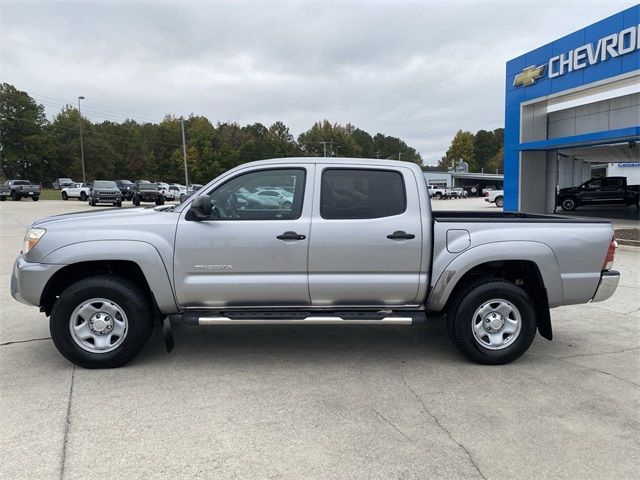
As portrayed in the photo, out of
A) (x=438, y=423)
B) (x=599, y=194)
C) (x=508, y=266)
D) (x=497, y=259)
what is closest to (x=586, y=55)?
(x=599, y=194)

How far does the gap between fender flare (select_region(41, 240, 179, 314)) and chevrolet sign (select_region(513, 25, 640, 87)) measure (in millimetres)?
18966

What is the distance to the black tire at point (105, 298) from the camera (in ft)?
14.5

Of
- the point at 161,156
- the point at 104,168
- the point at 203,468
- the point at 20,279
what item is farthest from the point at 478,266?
the point at 161,156

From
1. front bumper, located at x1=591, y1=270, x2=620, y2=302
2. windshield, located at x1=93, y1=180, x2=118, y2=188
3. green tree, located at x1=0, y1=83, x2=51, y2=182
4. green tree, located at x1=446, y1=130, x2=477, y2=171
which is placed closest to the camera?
front bumper, located at x1=591, y1=270, x2=620, y2=302

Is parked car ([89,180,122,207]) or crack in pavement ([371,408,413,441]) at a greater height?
parked car ([89,180,122,207])

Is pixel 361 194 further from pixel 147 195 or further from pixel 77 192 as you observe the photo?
pixel 77 192

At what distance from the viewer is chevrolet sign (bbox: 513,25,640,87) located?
17.6 m

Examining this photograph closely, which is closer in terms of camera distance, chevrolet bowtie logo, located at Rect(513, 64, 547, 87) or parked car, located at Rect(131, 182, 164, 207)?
chevrolet bowtie logo, located at Rect(513, 64, 547, 87)

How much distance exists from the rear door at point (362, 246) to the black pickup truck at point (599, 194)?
2385 centimetres

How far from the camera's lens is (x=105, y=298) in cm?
446

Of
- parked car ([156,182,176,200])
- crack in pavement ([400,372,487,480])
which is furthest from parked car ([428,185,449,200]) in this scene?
crack in pavement ([400,372,487,480])

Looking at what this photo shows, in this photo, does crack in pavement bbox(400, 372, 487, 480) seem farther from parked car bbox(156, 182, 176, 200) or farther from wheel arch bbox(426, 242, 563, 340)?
parked car bbox(156, 182, 176, 200)

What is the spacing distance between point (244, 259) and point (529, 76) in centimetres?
2203

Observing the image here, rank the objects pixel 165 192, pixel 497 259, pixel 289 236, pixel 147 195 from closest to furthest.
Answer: pixel 289 236, pixel 497 259, pixel 147 195, pixel 165 192
